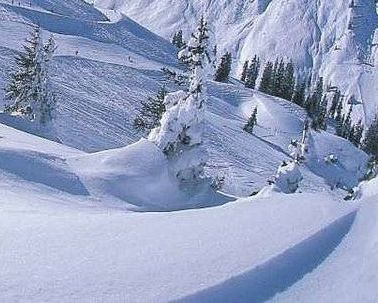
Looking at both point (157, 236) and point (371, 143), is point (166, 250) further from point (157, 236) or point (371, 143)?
point (371, 143)

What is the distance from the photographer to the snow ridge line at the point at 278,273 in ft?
17.3

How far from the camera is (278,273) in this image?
228 inches

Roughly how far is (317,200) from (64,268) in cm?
363

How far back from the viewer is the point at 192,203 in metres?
27.0

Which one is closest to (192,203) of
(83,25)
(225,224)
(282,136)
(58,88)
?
(225,224)

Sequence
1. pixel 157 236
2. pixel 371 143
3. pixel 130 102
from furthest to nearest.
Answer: pixel 371 143, pixel 130 102, pixel 157 236

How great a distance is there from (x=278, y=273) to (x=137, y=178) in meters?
17.0

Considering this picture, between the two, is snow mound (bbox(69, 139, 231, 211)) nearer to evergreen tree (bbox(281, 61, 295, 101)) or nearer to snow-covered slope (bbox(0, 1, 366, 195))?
snow-covered slope (bbox(0, 1, 366, 195))

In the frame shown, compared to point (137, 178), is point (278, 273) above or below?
above

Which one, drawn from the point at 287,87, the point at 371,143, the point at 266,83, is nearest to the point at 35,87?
the point at 266,83

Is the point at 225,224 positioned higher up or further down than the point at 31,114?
higher up

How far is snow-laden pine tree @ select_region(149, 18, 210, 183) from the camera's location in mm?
27734

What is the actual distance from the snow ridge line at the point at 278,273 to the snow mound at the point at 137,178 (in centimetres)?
1327

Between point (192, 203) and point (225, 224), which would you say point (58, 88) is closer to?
point (192, 203)
